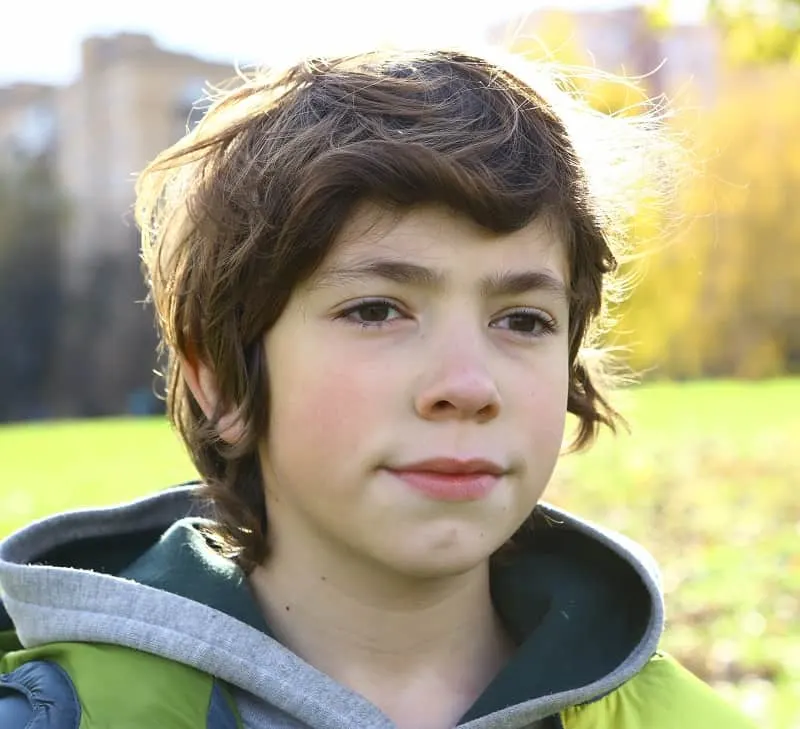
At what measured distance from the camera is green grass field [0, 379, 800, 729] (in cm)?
415

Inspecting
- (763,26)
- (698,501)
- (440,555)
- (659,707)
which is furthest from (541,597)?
(763,26)

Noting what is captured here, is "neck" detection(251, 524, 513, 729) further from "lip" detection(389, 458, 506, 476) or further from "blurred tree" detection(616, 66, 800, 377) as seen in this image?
"blurred tree" detection(616, 66, 800, 377)

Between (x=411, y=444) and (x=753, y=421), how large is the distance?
9302mm

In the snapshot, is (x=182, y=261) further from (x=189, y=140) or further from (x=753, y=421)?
(x=753, y=421)

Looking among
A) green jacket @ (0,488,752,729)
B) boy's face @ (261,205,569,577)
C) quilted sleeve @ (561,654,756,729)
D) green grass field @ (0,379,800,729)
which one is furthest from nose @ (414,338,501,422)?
green grass field @ (0,379,800,729)

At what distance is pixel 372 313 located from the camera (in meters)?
1.78

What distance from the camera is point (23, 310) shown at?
95.3ft

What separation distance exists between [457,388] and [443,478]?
0.46 feet

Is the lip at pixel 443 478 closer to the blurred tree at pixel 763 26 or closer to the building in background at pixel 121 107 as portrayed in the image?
the blurred tree at pixel 763 26

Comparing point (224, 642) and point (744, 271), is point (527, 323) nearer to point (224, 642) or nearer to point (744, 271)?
point (224, 642)

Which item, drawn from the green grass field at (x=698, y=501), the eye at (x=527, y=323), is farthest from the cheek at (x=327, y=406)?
the green grass field at (x=698, y=501)

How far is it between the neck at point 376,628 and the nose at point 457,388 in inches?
12.6

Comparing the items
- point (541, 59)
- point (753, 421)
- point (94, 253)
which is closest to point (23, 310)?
point (94, 253)

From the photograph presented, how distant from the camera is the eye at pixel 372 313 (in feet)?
5.78
